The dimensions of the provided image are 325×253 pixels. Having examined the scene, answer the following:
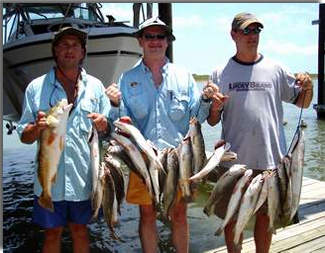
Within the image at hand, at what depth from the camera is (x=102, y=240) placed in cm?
587

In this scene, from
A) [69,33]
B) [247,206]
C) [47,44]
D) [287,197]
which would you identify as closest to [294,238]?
[287,197]

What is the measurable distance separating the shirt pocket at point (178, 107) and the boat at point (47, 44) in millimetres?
5443

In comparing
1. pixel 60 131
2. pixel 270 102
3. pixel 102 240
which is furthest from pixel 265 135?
pixel 102 240

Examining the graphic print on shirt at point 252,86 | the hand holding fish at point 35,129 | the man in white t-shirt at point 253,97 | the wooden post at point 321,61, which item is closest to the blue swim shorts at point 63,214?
the hand holding fish at point 35,129

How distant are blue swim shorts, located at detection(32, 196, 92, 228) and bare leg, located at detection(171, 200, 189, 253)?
699 mm

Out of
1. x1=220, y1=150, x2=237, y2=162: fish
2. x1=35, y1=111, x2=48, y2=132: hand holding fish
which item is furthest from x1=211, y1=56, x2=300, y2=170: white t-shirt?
x1=35, y1=111, x2=48, y2=132: hand holding fish

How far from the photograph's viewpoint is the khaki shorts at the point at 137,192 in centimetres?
359

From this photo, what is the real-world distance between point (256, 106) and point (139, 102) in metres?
0.93

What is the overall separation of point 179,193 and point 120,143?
2.05 ft

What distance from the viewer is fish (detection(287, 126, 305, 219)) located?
339 centimetres

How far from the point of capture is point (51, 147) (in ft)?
10.4

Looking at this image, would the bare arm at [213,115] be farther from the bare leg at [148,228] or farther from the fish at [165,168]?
the bare leg at [148,228]

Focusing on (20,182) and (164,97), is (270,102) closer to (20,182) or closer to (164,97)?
(164,97)

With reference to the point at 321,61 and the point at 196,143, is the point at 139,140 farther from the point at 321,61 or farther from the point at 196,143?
the point at 321,61
